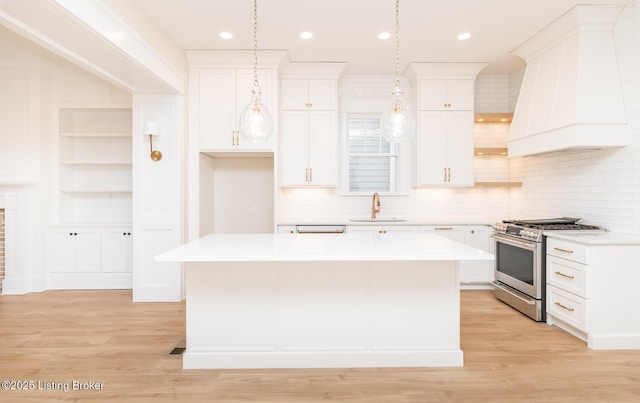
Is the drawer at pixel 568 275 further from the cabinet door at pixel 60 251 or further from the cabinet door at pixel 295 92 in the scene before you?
the cabinet door at pixel 60 251

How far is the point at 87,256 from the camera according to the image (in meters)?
4.68

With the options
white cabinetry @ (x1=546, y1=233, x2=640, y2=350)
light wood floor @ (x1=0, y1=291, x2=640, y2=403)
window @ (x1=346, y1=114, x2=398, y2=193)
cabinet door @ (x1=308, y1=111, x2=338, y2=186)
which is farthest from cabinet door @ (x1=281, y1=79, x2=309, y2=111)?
white cabinetry @ (x1=546, y1=233, x2=640, y2=350)

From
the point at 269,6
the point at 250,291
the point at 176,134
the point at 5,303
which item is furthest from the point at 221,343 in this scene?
the point at 5,303

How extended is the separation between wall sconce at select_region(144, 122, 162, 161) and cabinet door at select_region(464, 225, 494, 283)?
12.5ft

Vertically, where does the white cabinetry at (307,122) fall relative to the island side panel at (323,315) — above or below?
above

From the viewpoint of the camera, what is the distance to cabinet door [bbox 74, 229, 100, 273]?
4648 millimetres

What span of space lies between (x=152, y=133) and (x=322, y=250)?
2739mm

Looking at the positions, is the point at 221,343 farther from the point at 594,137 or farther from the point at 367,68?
the point at 367,68

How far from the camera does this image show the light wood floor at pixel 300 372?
2.26 meters

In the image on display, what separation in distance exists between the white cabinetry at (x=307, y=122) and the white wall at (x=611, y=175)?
2588mm

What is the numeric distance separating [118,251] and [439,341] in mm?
A: 3978

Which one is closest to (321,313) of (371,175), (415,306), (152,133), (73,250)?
(415,306)

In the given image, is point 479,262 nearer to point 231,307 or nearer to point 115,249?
point 231,307

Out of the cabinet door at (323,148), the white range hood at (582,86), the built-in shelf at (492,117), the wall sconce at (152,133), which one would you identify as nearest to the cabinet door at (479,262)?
the white range hood at (582,86)
